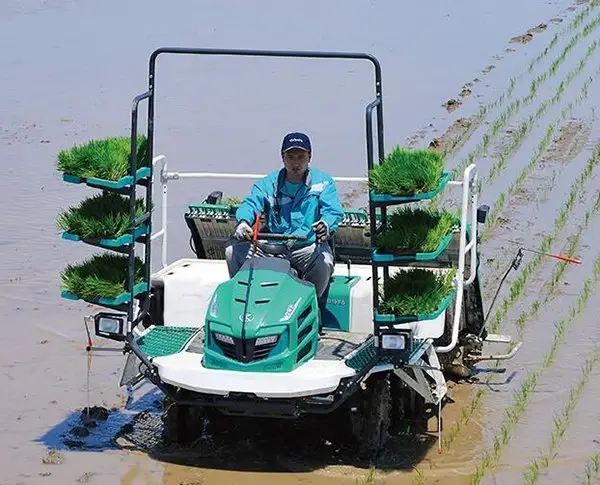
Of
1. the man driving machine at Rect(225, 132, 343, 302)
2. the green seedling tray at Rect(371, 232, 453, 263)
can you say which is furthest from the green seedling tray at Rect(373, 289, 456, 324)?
the man driving machine at Rect(225, 132, 343, 302)

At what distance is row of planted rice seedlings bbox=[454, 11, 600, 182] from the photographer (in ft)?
49.5

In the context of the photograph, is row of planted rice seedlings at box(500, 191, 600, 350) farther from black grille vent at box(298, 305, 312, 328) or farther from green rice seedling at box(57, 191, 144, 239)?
green rice seedling at box(57, 191, 144, 239)

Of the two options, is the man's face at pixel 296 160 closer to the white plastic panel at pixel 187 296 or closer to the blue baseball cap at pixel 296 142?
the blue baseball cap at pixel 296 142

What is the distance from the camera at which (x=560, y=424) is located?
8.45 meters

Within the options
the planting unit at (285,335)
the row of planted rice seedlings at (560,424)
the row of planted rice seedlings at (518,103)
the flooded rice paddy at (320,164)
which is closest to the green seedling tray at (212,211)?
the planting unit at (285,335)

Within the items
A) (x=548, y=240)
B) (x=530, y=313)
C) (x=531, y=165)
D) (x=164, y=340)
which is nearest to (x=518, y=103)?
(x=531, y=165)

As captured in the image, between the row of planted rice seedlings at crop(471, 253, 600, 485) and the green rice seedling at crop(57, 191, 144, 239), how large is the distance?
7.85ft

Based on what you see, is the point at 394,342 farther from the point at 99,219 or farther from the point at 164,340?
the point at 99,219

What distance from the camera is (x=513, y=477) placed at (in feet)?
24.9

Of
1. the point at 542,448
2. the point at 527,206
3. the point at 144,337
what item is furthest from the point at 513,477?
the point at 527,206

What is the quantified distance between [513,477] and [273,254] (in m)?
1.84

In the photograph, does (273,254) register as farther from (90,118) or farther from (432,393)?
(90,118)

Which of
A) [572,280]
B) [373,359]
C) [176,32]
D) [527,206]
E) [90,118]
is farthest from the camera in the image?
[176,32]

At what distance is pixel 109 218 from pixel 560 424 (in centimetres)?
304
